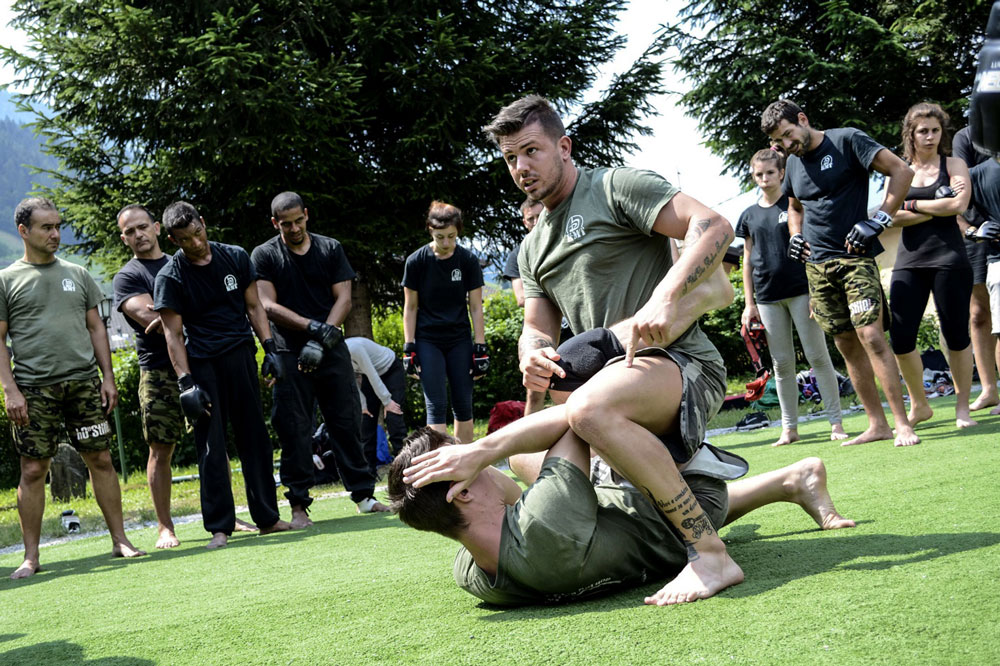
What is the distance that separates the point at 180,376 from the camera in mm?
5316

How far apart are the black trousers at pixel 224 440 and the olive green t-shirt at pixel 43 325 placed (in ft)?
2.19

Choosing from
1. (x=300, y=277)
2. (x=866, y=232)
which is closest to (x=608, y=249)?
(x=866, y=232)

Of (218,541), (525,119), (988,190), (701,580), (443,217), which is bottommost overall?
(218,541)

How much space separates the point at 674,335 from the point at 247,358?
11.8ft

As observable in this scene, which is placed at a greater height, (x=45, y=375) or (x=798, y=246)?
(x=798, y=246)

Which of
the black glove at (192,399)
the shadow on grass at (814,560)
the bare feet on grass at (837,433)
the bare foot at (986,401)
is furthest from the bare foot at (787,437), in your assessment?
the black glove at (192,399)

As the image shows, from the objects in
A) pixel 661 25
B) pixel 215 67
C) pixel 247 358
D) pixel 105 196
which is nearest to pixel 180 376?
pixel 247 358

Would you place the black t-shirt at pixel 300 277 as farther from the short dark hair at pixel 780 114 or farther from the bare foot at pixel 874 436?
the bare foot at pixel 874 436

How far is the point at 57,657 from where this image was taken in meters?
2.70

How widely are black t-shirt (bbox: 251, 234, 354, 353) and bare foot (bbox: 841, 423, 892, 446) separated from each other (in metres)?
3.52

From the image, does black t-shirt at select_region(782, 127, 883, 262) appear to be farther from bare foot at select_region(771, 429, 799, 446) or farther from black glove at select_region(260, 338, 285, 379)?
black glove at select_region(260, 338, 285, 379)

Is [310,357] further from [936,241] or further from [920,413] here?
[936,241]

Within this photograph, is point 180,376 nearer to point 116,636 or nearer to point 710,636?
point 116,636

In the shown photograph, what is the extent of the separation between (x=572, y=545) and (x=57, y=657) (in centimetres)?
159
